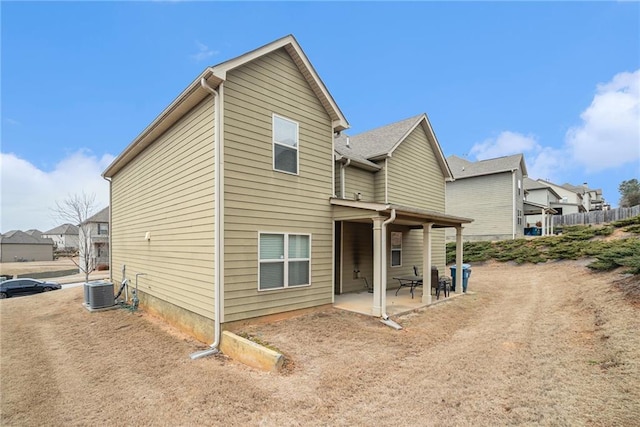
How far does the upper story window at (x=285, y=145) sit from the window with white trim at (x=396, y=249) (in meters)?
5.78

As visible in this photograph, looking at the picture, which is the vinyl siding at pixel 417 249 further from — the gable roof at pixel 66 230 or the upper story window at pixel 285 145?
the gable roof at pixel 66 230

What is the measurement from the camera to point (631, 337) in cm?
526

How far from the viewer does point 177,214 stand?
820cm

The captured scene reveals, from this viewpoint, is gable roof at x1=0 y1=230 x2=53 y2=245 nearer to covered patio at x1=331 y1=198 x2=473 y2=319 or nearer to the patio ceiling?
covered patio at x1=331 y1=198 x2=473 y2=319

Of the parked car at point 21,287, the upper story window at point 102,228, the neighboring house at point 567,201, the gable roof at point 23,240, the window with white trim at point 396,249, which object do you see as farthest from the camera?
the gable roof at point 23,240

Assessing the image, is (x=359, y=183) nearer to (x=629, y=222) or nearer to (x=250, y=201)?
(x=250, y=201)

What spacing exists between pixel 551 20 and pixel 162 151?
16.0 metres

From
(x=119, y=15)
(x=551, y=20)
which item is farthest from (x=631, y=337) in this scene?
(x=119, y=15)

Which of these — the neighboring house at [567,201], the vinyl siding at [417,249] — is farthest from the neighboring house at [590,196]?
the vinyl siding at [417,249]

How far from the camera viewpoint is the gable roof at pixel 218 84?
645 cm

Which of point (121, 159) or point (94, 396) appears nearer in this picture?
point (94, 396)

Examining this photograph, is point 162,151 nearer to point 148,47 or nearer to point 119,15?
point 119,15

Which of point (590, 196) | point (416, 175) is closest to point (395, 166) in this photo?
point (416, 175)

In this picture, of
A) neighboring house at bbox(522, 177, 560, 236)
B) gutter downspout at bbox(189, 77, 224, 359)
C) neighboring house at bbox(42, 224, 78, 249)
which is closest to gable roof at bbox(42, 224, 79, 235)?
neighboring house at bbox(42, 224, 78, 249)
